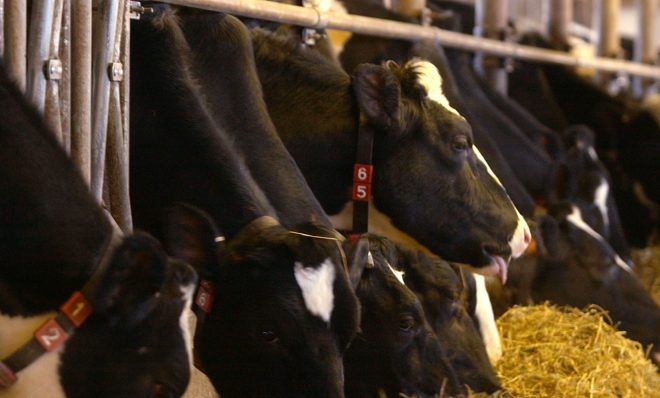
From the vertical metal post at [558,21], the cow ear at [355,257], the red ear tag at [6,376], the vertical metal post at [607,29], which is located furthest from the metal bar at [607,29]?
the red ear tag at [6,376]

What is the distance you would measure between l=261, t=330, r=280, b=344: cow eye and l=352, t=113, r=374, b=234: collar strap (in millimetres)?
742

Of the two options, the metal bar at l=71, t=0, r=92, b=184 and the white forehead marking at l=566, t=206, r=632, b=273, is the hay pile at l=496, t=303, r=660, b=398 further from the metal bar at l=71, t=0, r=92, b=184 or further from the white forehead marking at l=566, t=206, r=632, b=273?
the metal bar at l=71, t=0, r=92, b=184

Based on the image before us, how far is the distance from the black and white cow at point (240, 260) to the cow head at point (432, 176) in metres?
0.45

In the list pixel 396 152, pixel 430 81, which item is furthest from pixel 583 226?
pixel 396 152

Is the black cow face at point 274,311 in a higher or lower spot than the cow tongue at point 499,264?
higher

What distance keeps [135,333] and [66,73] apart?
760 millimetres

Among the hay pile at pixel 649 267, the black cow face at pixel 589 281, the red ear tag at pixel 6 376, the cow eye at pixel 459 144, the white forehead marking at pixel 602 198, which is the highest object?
the cow eye at pixel 459 144

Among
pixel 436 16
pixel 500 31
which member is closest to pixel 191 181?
pixel 436 16

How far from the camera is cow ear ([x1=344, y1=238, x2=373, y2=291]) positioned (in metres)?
2.28

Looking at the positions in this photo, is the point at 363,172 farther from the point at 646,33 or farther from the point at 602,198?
the point at 646,33

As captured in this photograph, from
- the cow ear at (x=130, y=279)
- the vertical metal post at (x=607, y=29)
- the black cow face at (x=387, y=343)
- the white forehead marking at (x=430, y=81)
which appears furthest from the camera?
the vertical metal post at (x=607, y=29)

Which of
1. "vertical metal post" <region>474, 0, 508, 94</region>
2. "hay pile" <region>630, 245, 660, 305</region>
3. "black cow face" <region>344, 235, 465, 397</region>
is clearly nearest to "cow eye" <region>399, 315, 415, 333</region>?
"black cow face" <region>344, 235, 465, 397</region>

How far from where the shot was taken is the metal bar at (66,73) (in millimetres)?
2389

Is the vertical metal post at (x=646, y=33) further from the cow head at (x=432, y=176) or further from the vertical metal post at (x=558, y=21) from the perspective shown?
the cow head at (x=432, y=176)
